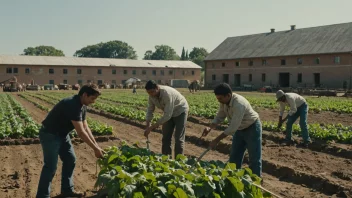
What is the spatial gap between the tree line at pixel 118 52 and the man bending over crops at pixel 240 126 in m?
106

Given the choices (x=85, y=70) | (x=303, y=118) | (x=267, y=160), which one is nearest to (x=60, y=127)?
(x=267, y=160)

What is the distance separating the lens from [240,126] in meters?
6.50

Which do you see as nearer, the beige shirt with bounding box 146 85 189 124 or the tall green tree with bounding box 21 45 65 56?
the beige shirt with bounding box 146 85 189 124

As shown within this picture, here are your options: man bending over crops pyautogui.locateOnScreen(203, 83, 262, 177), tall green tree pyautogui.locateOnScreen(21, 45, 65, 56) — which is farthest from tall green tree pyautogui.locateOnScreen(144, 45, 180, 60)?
man bending over crops pyautogui.locateOnScreen(203, 83, 262, 177)

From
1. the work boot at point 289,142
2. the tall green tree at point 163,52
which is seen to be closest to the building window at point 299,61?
the work boot at point 289,142

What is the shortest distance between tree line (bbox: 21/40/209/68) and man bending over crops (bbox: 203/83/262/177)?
10613 cm

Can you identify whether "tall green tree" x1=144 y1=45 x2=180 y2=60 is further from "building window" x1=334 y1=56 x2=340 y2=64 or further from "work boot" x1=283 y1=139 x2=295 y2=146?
"work boot" x1=283 y1=139 x2=295 y2=146

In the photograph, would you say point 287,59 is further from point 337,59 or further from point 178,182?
point 178,182

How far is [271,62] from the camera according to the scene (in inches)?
1924

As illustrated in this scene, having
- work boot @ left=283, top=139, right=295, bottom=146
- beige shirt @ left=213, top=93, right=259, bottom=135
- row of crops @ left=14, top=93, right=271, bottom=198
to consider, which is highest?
beige shirt @ left=213, top=93, right=259, bottom=135

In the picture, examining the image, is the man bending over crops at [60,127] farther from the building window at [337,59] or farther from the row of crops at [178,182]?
the building window at [337,59]

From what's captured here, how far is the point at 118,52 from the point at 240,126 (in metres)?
119

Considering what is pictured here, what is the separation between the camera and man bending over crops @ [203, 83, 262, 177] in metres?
5.97

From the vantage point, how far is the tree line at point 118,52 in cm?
11781
